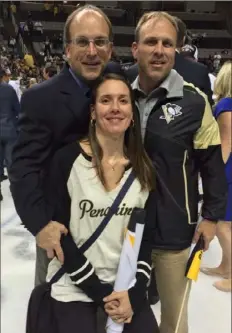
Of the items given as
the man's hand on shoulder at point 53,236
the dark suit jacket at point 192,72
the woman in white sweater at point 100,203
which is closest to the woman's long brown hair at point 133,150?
the woman in white sweater at point 100,203

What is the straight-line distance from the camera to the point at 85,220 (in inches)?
26.0

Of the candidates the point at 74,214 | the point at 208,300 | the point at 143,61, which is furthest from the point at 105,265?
the point at 208,300

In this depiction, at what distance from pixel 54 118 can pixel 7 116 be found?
981 mm

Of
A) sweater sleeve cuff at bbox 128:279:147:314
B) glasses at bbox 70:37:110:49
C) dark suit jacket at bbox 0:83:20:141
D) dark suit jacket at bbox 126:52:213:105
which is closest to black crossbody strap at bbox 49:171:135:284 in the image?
sweater sleeve cuff at bbox 128:279:147:314

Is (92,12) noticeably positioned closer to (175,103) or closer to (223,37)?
(175,103)

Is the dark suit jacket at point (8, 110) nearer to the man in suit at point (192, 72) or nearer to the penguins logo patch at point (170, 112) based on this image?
the man in suit at point (192, 72)

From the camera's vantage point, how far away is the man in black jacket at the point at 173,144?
711 mm

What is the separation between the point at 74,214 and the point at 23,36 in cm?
151

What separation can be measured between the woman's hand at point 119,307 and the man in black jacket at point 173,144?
14 centimetres

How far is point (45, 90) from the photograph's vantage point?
2.27 feet

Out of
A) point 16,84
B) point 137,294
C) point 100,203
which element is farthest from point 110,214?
point 16,84

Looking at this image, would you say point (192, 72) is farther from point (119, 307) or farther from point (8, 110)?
point (8, 110)

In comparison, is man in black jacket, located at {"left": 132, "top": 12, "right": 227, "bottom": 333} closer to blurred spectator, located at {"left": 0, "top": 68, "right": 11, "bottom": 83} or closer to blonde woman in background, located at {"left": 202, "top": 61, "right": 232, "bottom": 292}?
blonde woman in background, located at {"left": 202, "top": 61, "right": 232, "bottom": 292}

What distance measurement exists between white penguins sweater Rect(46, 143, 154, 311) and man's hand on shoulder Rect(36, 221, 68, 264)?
0.4 inches
